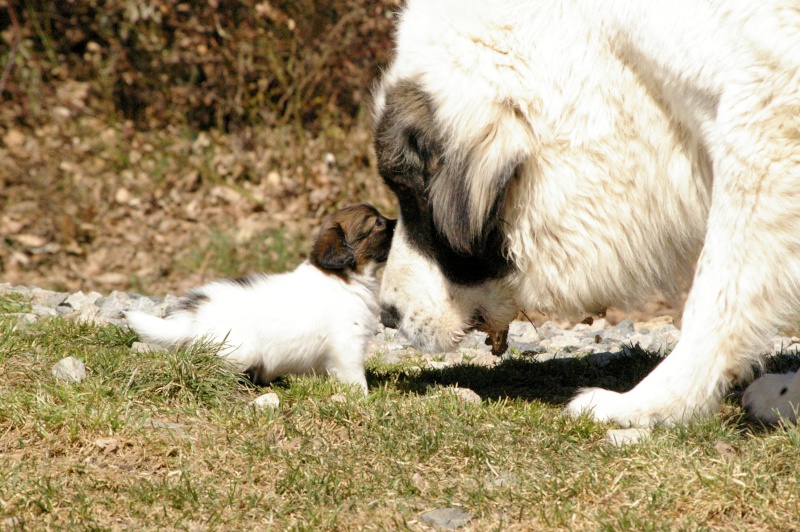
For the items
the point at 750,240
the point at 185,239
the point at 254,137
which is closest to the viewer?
the point at 750,240

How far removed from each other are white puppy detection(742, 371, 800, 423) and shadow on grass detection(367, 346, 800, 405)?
470 mm

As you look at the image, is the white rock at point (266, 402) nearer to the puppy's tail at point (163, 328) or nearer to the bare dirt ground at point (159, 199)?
the puppy's tail at point (163, 328)

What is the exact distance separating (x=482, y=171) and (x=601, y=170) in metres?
0.47

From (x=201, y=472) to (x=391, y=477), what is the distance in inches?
25.5

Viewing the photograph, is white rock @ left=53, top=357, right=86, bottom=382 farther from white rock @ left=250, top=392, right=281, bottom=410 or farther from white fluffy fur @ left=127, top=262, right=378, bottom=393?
white rock @ left=250, top=392, right=281, bottom=410

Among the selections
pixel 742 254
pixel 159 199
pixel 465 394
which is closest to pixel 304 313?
pixel 465 394

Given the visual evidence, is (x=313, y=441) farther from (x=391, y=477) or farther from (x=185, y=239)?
(x=185, y=239)

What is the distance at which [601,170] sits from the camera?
362cm

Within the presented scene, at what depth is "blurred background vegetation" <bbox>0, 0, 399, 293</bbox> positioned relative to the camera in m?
9.22

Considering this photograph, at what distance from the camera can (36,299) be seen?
582cm

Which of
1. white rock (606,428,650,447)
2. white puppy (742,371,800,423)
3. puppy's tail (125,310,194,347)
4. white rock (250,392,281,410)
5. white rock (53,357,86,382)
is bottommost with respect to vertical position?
white rock (53,357,86,382)

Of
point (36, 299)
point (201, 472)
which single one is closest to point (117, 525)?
point (201, 472)

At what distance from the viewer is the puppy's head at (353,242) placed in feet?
14.4

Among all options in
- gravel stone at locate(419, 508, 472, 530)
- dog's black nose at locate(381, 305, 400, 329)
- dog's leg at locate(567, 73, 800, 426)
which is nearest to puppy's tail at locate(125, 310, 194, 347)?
dog's black nose at locate(381, 305, 400, 329)
